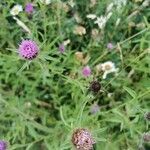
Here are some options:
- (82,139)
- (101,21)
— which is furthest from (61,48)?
(82,139)

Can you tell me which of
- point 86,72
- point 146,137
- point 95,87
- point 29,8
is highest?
point 29,8

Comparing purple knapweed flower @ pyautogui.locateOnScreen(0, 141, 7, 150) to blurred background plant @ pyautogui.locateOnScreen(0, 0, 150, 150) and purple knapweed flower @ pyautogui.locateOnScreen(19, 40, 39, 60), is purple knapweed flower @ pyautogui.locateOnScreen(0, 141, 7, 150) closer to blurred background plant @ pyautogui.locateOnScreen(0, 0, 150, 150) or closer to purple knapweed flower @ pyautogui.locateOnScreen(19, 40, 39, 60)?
blurred background plant @ pyautogui.locateOnScreen(0, 0, 150, 150)

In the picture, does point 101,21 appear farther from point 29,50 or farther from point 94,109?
point 29,50

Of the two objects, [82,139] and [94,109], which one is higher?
[94,109]

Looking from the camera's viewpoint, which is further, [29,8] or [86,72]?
[29,8]

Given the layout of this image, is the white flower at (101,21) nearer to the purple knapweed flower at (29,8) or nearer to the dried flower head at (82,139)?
the purple knapweed flower at (29,8)

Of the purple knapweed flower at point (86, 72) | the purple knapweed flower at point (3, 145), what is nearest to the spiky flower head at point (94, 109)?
the purple knapweed flower at point (86, 72)

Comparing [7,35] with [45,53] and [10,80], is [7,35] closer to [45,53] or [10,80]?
[10,80]

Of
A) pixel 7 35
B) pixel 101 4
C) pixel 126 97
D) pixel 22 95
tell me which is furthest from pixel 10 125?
pixel 101 4

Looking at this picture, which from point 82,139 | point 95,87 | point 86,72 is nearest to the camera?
point 82,139
